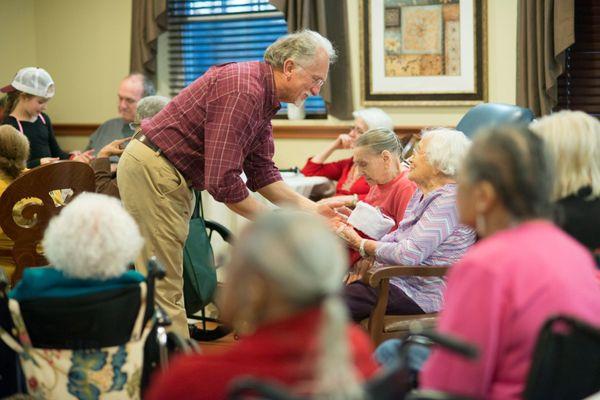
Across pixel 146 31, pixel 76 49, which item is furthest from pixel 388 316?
pixel 76 49

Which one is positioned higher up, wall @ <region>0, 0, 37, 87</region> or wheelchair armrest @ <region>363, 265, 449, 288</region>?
wall @ <region>0, 0, 37, 87</region>

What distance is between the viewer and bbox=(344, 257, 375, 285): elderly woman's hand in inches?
134

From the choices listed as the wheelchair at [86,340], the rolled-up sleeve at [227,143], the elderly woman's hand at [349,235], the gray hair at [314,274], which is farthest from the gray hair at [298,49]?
the gray hair at [314,274]

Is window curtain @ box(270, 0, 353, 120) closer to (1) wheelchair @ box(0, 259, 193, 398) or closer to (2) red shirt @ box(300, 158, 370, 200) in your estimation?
(2) red shirt @ box(300, 158, 370, 200)

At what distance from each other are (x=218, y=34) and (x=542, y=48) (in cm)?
221

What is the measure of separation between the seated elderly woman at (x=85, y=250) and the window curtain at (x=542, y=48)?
10.2 ft

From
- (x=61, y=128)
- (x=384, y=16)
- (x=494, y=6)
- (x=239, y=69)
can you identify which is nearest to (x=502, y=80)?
(x=494, y=6)

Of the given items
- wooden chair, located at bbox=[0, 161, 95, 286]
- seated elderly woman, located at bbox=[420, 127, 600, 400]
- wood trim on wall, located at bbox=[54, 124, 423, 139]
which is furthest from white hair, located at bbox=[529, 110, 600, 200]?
wood trim on wall, located at bbox=[54, 124, 423, 139]

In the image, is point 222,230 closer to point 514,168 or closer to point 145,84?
point 145,84

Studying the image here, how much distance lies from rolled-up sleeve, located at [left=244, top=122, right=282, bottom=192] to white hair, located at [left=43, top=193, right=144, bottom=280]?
1482 millimetres

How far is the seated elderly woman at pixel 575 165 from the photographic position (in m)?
2.23

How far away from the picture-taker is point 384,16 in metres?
5.16

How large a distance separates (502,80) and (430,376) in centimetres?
355

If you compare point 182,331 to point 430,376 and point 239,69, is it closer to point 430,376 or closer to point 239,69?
point 239,69
